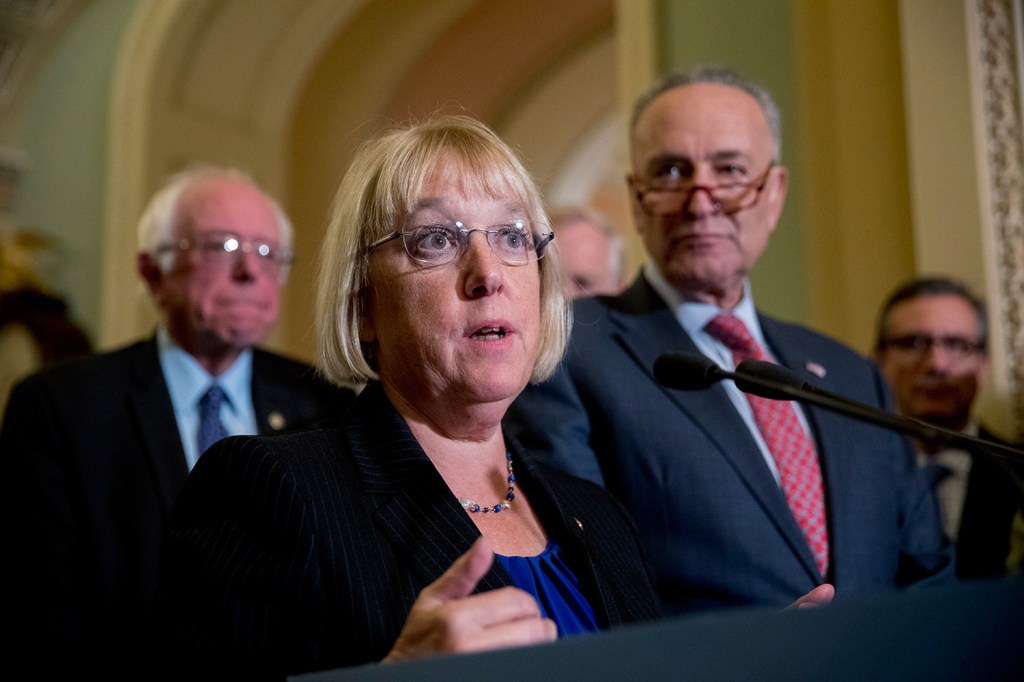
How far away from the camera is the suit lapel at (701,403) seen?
2.21 meters

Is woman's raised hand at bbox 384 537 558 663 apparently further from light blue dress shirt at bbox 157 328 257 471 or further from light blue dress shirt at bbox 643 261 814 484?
light blue dress shirt at bbox 157 328 257 471

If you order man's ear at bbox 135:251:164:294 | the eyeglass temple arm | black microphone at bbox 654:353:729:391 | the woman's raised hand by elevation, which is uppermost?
man's ear at bbox 135:251:164:294

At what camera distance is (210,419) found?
2.92 metres

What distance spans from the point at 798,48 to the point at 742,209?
68.7 inches

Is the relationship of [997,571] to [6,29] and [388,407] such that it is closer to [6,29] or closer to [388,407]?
[388,407]

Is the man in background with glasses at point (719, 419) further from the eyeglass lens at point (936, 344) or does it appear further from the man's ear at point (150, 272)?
the man's ear at point (150, 272)

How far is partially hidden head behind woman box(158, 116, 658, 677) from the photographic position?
1.42 m

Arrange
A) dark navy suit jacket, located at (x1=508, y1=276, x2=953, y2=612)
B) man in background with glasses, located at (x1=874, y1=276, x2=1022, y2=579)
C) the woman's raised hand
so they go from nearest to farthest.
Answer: the woman's raised hand, dark navy suit jacket, located at (x1=508, y1=276, x2=953, y2=612), man in background with glasses, located at (x1=874, y1=276, x2=1022, y2=579)

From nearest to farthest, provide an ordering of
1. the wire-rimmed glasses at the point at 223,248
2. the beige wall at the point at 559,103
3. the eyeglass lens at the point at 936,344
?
the wire-rimmed glasses at the point at 223,248 < the eyeglass lens at the point at 936,344 < the beige wall at the point at 559,103

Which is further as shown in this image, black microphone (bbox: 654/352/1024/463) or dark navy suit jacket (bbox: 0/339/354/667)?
dark navy suit jacket (bbox: 0/339/354/667)

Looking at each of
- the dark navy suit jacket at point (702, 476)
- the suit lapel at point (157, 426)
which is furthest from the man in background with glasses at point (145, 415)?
the dark navy suit jacket at point (702, 476)

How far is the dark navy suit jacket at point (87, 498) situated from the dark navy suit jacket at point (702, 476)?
2.08 ft

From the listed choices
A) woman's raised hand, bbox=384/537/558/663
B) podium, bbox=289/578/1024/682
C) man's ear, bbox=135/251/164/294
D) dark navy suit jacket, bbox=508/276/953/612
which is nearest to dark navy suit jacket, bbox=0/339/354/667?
man's ear, bbox=135/251/164/294

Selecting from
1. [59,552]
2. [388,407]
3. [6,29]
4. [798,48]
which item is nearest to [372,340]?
[388,407]
